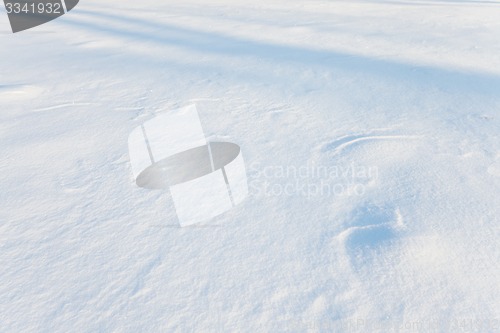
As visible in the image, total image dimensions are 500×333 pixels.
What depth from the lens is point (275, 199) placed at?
1.01m

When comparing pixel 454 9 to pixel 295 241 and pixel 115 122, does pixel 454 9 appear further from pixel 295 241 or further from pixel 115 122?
pixel 295 241

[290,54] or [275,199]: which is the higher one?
[290,54]

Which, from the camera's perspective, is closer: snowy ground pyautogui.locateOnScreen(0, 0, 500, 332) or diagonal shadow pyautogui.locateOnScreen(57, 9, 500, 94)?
snowy ground pyautogui.locateOnScreen(0, 0, 500, 332)

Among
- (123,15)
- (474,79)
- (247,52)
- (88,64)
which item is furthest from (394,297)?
(123,15)

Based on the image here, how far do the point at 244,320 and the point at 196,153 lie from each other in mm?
618

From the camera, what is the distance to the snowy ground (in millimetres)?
726

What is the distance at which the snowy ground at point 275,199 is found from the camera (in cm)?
73

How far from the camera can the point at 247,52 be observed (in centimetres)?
227
